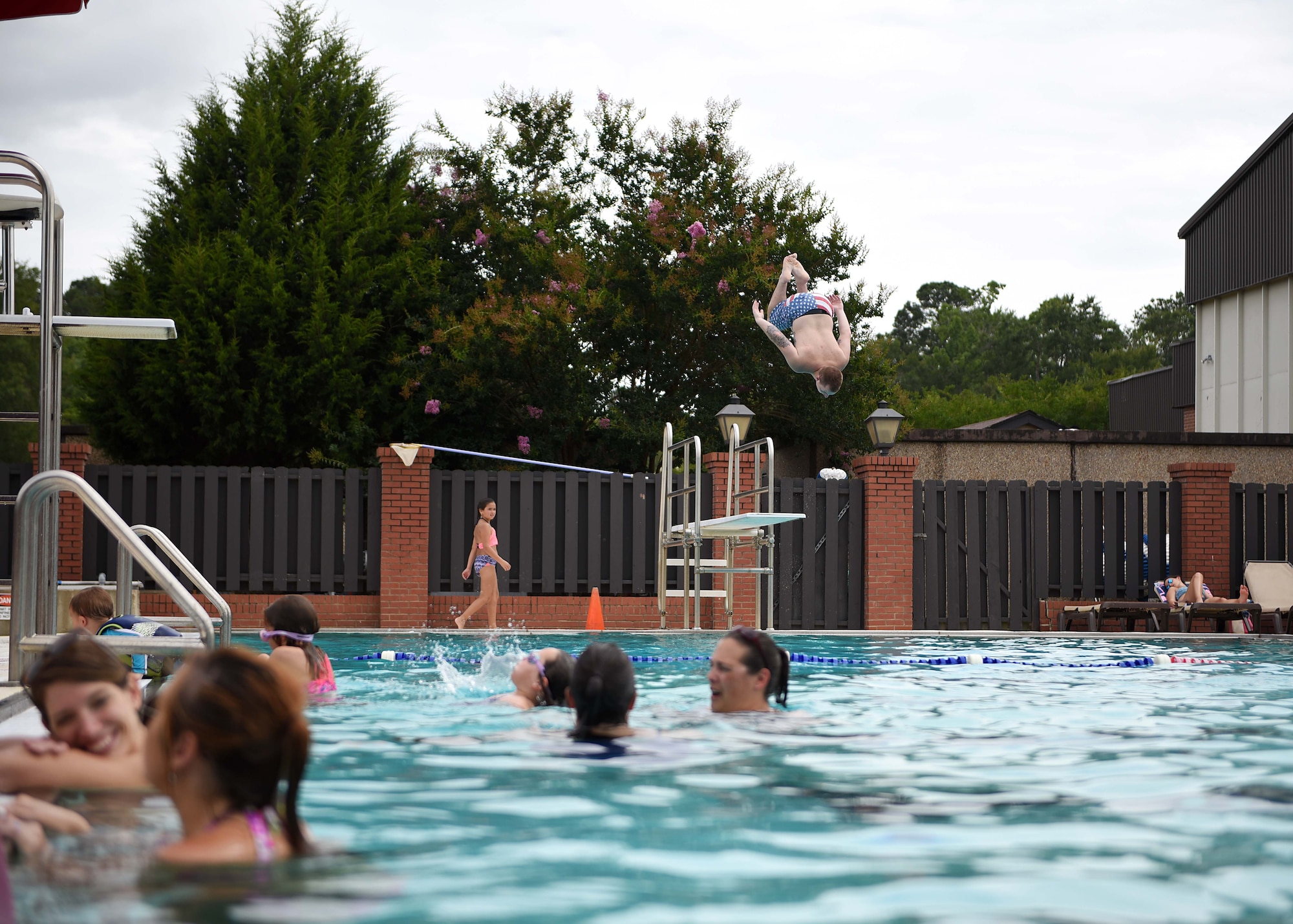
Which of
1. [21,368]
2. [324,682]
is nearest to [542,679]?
[324,682]

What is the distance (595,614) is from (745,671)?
8775 mm

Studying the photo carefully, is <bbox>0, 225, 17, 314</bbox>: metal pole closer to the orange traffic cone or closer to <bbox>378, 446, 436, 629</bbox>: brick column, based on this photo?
<bbox>378, 446, 436, 629</bbox>: brick column

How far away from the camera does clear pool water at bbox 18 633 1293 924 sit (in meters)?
3.11

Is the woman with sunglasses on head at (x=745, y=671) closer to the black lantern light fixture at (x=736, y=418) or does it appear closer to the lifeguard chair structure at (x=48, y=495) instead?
the lifeguard chair structure at (x=48, y=495)

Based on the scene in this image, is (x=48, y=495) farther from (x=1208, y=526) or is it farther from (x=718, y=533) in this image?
(x=1208, y=526)

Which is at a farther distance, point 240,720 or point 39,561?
point 39,561

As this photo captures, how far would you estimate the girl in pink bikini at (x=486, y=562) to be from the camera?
13773 millimetres

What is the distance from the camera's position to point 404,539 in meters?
15.1

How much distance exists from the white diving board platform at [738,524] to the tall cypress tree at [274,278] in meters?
9.08

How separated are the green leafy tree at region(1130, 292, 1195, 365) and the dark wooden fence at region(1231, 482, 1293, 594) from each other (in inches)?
2080

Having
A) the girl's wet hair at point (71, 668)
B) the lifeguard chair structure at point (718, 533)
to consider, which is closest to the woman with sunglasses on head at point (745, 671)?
the girl's wet hair at point (71, 668)

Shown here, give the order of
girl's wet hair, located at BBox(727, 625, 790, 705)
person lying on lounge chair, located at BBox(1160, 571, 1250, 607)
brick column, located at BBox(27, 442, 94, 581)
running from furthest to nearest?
brick column, located at BBox(27, 442, 94, 581), person lying on lounge chair, located at BBox(1160, 571, 1250, 607), girl's wet hair, located at BBox(727, 625, 790, 705)

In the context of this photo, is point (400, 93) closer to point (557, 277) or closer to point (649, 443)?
point (557, 277)

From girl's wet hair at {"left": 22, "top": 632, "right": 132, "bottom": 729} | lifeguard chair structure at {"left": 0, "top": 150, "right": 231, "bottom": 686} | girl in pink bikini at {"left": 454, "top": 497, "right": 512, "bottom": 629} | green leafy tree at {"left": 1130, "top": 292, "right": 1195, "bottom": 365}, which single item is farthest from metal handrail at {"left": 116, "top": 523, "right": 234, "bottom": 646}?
green leafy tree at {"left": 1130, "top": 292, "right": 1195, "bottom": 365}
